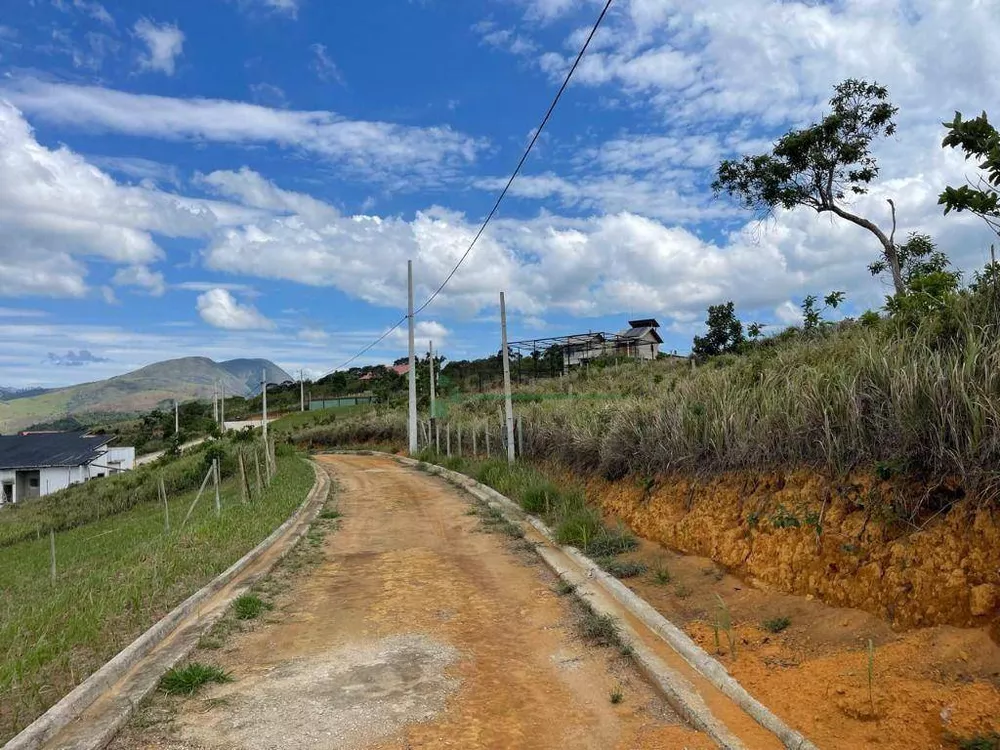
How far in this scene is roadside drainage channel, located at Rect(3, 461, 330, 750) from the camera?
4.13 meters

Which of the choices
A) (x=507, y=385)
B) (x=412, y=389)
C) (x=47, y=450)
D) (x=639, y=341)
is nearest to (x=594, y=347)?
Result: (x=639, y=341)

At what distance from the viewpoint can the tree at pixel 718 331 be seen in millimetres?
35250

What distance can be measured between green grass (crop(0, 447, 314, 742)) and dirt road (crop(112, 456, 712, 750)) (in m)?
0.83

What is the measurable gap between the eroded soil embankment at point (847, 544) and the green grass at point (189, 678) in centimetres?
465

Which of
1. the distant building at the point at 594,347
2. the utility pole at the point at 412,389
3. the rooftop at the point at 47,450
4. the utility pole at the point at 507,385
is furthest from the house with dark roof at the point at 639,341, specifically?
the rooftop at the point at 47,450

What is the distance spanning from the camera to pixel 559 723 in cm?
438

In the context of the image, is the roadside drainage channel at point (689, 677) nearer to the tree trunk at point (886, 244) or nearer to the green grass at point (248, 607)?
the green grass at point (248, 607)

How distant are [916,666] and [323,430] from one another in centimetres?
4793

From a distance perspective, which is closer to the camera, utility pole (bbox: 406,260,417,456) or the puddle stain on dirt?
the puddle stain on dirt

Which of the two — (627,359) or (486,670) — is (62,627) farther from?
(627,359)

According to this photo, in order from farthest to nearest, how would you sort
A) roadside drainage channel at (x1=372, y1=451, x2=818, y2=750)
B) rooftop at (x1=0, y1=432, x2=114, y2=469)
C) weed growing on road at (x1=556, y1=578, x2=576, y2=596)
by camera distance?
1. rooftop at (x1=0, y1=432, x2=114, y2=469)
2. weed growing on road at (x1=556, y1=578, x2=576, y2=596)
3. roadside drainage channel at (x1=372, y1=451, x2=818, y2=750)

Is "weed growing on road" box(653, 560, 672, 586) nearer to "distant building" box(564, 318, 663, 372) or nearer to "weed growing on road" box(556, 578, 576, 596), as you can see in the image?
"weed growing on road" box(556, 578, 576, 596)

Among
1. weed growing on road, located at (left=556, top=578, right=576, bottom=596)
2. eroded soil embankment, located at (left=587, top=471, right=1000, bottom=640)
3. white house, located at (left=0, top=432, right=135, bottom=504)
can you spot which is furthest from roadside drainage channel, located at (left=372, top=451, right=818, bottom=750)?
white house, located at (left=0, top=432, right=135, bottom=504)

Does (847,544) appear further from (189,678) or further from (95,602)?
(95,602)
